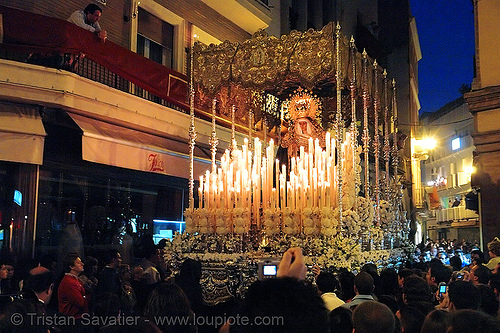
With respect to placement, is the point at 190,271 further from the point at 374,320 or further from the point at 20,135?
the point at 20,135

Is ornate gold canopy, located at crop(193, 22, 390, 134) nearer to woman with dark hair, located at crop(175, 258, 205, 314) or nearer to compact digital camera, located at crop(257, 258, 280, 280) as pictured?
compact digital camera, located at crop(257, 258, 280, 280)

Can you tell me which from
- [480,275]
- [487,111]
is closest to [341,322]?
[480,275]

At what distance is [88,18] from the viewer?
10805 mm

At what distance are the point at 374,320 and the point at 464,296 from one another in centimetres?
133

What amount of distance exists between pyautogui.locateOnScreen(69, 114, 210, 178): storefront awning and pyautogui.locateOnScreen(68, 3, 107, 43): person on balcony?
1.73 metres

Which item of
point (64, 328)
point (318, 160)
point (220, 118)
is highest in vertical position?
point (220, 118)

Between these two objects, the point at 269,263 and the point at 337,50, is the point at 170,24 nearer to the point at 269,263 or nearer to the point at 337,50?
the point at 337,50

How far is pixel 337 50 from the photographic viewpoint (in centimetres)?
1007

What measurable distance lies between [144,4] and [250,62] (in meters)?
3.78

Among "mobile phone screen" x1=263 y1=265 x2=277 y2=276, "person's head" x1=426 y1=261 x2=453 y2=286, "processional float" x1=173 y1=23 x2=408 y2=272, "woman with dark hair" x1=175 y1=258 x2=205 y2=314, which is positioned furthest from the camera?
"processional float" x1=173 y1=23 x2=408 y2=272

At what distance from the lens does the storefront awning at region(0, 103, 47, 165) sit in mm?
9359

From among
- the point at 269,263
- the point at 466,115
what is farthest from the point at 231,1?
the point at 466,115

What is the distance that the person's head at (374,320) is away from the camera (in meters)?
3.13

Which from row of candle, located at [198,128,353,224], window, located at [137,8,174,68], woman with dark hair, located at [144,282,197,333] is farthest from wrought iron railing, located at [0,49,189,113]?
woman with dark hair, located at [144,282,197,333]
